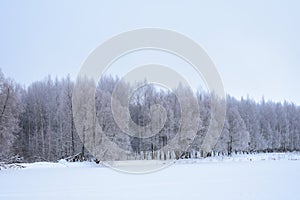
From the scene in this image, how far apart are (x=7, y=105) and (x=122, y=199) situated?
1029 inches

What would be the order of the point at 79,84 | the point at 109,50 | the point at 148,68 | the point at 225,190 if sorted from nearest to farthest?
the point at 225,190 < the point at 109,50 < the point at 148,68 < the point at 79,84

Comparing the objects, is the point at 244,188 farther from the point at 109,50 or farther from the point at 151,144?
the point at 151,144

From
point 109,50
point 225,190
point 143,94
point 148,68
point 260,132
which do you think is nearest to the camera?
point 225,190

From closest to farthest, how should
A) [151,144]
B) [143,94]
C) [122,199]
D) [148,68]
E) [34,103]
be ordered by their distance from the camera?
[122,199]
[148,68]
[151,144]
[143,94]
[34,103]

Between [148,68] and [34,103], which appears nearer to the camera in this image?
[148,68]

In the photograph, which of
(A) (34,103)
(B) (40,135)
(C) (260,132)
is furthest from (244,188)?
(C) (260,132)

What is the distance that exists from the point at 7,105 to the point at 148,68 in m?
18.4

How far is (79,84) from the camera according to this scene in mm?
35969

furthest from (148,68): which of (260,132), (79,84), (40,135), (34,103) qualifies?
(260,132)

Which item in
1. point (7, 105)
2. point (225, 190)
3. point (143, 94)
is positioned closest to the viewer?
point (225, 190)

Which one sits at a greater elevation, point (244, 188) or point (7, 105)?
point (7, 105)

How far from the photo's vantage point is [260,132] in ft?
230

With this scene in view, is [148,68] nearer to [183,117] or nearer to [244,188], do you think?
[244,188]

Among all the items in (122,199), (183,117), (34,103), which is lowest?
(122,199)
